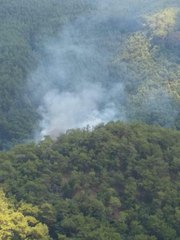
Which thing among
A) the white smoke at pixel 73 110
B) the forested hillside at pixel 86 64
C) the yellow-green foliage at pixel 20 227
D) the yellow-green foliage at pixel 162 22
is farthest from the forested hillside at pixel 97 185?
the yellow-green foliage at pixel 162 22

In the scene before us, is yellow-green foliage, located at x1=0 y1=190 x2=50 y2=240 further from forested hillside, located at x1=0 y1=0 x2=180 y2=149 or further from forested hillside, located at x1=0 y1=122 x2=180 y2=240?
forested hillside, located at x1=0 y1=0 x2=180 y2=149

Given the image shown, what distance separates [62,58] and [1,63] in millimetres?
8451

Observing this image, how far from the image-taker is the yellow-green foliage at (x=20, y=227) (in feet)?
129

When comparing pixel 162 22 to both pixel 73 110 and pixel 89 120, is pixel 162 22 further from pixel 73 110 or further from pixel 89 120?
pixel 89 120

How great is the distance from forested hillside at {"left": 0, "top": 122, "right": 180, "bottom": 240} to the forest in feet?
0.23

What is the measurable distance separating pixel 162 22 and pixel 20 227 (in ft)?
176

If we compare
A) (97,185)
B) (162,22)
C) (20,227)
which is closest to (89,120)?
(162,22)

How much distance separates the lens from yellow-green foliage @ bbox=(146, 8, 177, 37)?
8750 centimetres

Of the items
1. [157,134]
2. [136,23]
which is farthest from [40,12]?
[157,134]

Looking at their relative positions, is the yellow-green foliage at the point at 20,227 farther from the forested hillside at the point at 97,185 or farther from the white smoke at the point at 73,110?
the white smoke at the point at 73,110

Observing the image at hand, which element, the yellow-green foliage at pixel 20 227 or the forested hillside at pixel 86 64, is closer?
the yellow-green foliage at pixel 20 227

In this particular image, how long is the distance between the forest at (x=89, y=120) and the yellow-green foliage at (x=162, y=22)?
0.17 metres

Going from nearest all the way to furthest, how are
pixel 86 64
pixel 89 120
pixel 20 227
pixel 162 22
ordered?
pixel 20 227, pixel 89 120, pixel 86 64, pixel 162 22

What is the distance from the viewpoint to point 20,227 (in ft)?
130
